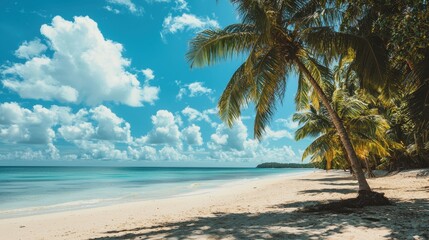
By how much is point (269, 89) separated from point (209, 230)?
4.66m

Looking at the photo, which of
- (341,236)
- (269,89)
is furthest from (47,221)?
(341,236)

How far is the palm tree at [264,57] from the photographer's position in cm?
903

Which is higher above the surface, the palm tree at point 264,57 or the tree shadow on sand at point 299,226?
the palm tree at point 264,57

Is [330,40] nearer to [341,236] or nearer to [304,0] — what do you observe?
[304,0]

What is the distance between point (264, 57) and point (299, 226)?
15.7ft

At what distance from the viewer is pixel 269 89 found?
9.52m

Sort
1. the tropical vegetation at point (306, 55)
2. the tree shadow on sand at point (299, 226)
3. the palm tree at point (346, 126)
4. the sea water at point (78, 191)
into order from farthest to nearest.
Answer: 1. the palm tree at point (346, 126)
2. the sea water at point (78, 191)
3. the tropical vegetation at point (306, 55)
4. the tree shadow on sand at point (299, 226)

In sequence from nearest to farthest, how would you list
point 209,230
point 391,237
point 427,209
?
point 391,237
point 209,230
point 427,209

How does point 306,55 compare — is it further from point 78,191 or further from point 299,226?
point 78,191

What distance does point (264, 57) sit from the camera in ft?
29.9

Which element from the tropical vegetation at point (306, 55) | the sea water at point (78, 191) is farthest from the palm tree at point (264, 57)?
the sea water at point (78, 191)

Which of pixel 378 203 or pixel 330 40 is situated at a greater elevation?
pixel 330 40

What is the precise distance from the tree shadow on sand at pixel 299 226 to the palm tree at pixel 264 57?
166 centimetres

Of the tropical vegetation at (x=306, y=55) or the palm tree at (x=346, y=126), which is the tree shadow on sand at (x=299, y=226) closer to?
the tropical vegetation at (x=306, y=55)
